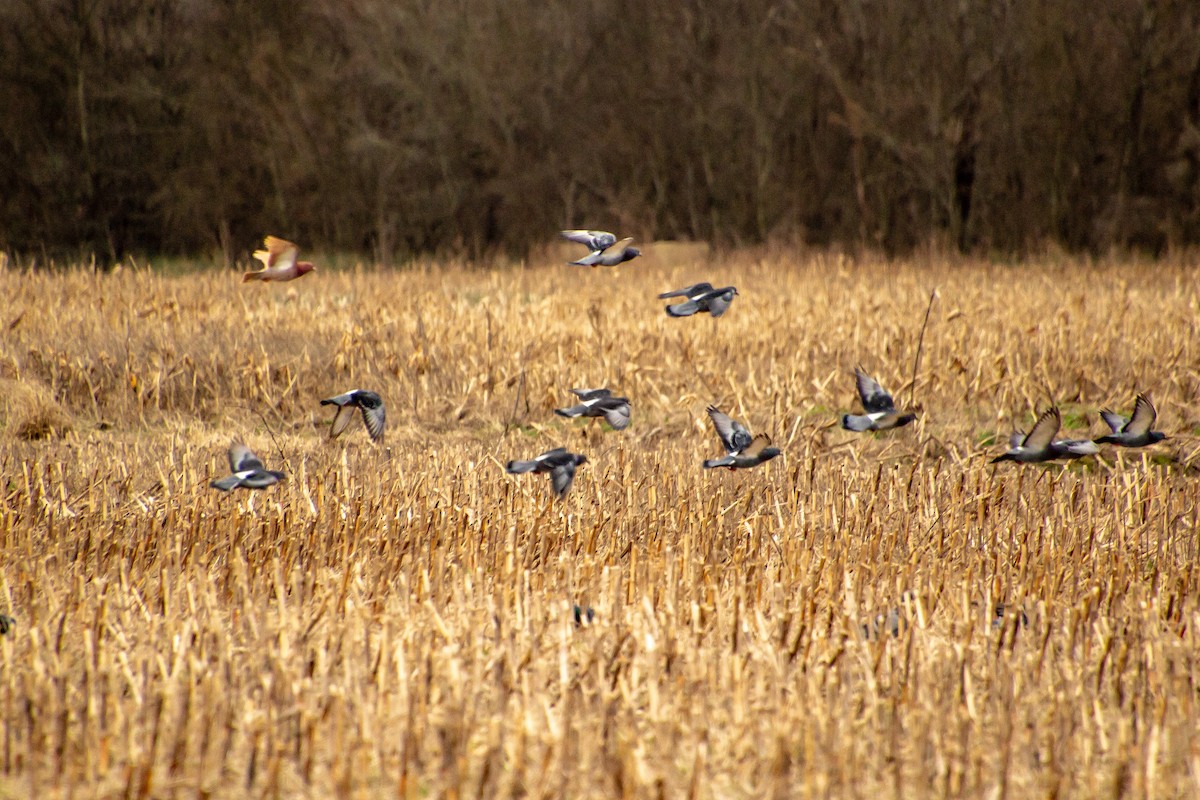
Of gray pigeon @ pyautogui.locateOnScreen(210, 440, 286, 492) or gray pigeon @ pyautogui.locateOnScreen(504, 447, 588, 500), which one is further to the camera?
gray pigeon @ pyautogui.locateOnScreen(504, 447, 588, 500)

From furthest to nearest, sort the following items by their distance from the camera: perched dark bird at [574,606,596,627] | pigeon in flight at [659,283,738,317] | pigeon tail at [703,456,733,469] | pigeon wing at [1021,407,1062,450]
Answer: pigeon in flight at [659,283,738,317] < pigeon wing at [1021,407,1062,450] < pigeon tail at [703,456,733,469] < perched dark bird at [574,606,596,627]

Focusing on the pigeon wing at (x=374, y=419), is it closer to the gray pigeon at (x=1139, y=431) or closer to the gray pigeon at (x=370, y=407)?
the gray pigeon at (x=370, y=407)

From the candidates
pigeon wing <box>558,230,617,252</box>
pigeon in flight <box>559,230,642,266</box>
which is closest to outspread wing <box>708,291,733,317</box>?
pigeon in flight <box>559,230,642,266</box>

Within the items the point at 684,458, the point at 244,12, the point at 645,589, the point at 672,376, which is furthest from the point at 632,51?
the point at 645,589

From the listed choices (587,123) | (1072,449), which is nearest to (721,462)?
(1072,449)

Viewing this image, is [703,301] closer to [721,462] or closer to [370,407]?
[721,462]

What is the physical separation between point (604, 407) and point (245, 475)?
185 cm

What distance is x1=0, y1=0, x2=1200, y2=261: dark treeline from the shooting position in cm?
2147

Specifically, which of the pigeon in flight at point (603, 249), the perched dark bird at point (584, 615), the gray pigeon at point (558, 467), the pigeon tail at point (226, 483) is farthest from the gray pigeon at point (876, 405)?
the pigeon tail at point (226, 483)

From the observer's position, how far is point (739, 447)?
5.62 m

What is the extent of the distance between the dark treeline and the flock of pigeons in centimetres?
1635

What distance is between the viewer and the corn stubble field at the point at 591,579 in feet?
10.8

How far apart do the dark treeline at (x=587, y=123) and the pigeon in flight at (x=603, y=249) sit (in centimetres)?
1651

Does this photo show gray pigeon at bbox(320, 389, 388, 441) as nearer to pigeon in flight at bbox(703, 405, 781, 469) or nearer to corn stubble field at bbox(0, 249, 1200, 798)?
corn stubble field at bbox(0, 249, 1200, 798)
